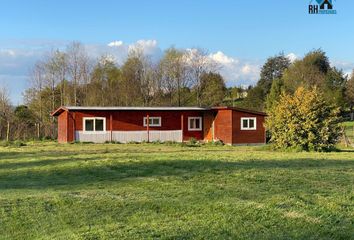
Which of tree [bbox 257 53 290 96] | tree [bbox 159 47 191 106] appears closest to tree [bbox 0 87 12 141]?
tree [bbox 159 47 191 106]

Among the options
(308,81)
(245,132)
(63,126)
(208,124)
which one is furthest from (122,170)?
(308,81)

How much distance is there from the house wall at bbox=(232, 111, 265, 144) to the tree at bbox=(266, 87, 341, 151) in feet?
31.9

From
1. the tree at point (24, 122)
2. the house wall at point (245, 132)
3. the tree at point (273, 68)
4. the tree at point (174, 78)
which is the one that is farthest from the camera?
the tree at point (273, 68)

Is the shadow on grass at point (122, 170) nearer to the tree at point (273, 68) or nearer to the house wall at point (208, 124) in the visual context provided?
the house wall at point (208, 124)

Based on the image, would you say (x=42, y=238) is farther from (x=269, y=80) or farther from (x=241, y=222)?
(x=269, y=80)

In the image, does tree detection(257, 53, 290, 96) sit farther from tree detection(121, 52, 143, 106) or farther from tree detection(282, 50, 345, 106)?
tree detection(121, 52, 143, 106)

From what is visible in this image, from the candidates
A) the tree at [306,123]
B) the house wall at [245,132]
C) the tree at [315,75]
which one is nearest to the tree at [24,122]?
the house wall at [245,132]

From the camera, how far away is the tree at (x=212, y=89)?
53.2 metres

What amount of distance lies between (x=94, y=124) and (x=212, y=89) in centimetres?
2297

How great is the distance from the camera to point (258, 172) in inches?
430

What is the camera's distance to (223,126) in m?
33.4

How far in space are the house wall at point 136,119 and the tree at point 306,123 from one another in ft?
39.8

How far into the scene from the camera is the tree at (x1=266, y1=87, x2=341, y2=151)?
21516 mm

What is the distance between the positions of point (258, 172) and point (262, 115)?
23.3 m
